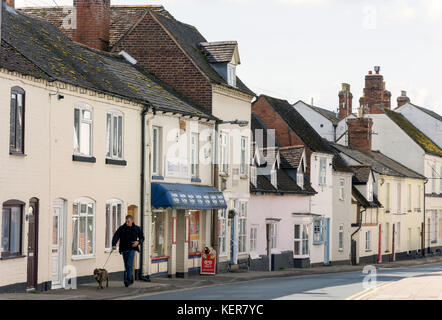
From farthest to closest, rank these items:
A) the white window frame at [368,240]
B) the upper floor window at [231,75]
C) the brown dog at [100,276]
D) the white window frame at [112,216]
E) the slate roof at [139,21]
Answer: the white window frame at [368,240] < the upper floor window at [231,75] < the slate roof at [139,21] < the white window frame at [112,216] < the brown dog at [100,276]

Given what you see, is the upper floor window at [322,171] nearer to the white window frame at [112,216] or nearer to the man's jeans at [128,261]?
the white window frame at [112,216]

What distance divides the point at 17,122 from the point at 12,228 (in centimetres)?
273

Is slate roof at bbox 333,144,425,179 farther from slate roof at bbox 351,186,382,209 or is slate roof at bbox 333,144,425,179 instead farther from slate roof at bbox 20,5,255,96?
slate roof at bbox 20,5,255,96

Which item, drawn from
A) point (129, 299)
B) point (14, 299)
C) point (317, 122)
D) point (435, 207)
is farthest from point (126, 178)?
point (435, 207)

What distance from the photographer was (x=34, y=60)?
24.3 m

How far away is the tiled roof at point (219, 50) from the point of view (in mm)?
38250

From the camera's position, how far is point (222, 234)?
36.8 meters

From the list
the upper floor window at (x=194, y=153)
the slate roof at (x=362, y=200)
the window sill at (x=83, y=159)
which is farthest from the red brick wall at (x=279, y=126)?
the window sill at (x=83, y=159)

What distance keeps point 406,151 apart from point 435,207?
333 inches

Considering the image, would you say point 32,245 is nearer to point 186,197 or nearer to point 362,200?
point 186,197

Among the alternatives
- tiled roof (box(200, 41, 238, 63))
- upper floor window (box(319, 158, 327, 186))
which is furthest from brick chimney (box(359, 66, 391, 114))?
tiled roof (box(200, 41, 238, 63))

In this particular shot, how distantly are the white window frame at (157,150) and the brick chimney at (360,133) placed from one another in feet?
111

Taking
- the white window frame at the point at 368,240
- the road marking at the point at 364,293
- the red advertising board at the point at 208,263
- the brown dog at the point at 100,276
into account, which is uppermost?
the brown dog at the point at 100,276

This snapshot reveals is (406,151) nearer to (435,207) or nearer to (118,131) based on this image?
(435,207)
